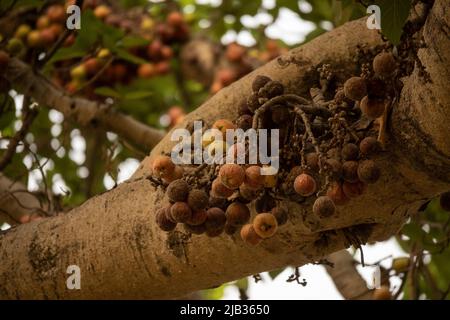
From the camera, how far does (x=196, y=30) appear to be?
4043 millimetres

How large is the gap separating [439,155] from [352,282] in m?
1.17

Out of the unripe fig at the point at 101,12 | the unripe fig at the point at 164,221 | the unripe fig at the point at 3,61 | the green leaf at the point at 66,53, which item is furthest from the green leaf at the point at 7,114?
the unripe fig at the point at 164,221

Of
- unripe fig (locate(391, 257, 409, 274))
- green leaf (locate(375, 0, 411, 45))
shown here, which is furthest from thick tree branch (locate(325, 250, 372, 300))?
green leaf (locate(375, 0, 411, 45))

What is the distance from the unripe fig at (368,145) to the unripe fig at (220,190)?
230 millimetres

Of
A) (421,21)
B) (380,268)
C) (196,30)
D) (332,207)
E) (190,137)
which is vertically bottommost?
(196,30)

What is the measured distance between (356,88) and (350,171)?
0.14 meters

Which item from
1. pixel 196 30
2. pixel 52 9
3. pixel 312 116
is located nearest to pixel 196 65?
pixel 196 30

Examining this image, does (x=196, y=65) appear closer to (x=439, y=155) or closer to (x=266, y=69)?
(x=266, y=69)

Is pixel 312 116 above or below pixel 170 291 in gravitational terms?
above

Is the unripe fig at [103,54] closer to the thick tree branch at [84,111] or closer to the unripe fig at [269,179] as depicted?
the thick tree branch at [84,111]

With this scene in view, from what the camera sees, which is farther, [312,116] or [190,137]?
[190,137]

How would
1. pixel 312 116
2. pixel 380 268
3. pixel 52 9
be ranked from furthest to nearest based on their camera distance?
1. pixel 52 9
2. pixel 380 268
3. pixel 312 116

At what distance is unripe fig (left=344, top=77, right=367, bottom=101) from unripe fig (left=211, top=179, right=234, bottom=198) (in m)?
0.26

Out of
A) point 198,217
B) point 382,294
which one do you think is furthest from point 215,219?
point 382,294
